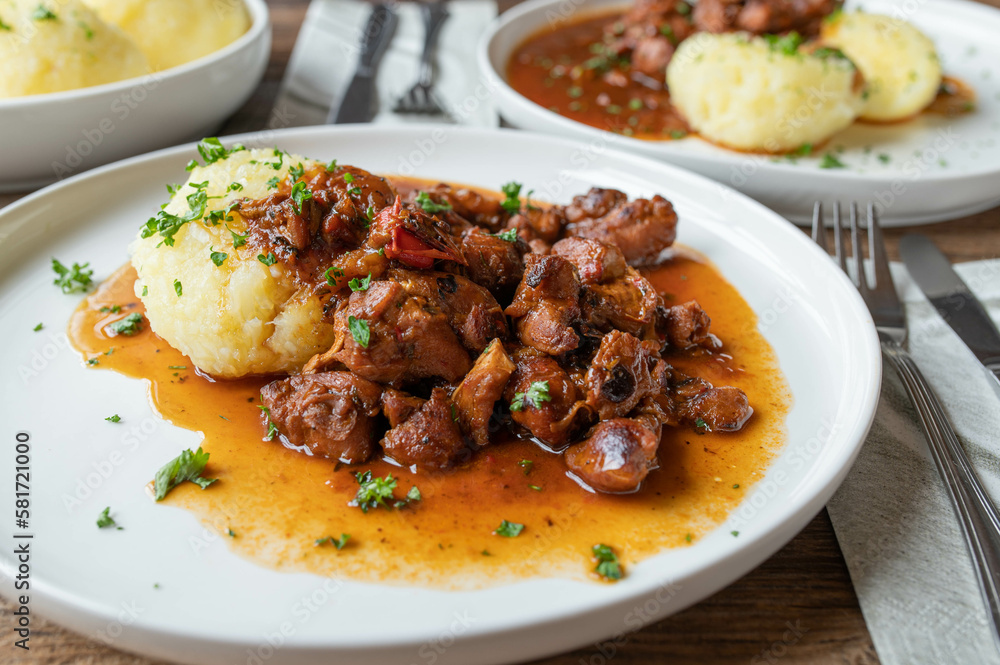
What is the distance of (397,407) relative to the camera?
12.4 ft

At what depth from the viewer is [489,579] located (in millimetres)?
3055

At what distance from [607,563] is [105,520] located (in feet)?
7.00

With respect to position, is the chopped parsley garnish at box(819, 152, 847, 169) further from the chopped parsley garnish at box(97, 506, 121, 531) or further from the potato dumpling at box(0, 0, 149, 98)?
the potato dumpling at box(0, 0, 149, 98)

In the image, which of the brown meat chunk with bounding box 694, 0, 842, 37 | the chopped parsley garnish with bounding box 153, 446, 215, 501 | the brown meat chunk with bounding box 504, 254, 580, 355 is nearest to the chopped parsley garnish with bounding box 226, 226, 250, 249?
the chopped parsley garnish with bounding box 153, 446, 215, 501

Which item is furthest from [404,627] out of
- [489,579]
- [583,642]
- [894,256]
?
[894,256]

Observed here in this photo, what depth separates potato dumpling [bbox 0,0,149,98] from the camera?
5887 millimetres

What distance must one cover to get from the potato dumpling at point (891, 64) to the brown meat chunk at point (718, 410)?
4.44 meters

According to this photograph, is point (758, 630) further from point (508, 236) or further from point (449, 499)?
point (508, 236)

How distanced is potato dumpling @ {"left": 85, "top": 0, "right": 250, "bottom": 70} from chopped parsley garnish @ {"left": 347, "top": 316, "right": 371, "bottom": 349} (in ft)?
14.9

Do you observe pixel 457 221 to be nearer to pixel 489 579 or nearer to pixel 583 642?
pixel 489 579

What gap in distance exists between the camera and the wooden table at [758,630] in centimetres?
296

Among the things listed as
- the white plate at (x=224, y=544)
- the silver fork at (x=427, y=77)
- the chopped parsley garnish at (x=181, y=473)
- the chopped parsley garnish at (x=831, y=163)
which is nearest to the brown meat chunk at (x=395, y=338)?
the chopped parsley garnish at (x=181, y=473)

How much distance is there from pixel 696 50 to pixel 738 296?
3.36 metres

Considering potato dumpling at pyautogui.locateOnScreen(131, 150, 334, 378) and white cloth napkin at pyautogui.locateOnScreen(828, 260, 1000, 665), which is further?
potato dumpling at pyautogui.locateOnScreen(131, 150, 334, 378)
